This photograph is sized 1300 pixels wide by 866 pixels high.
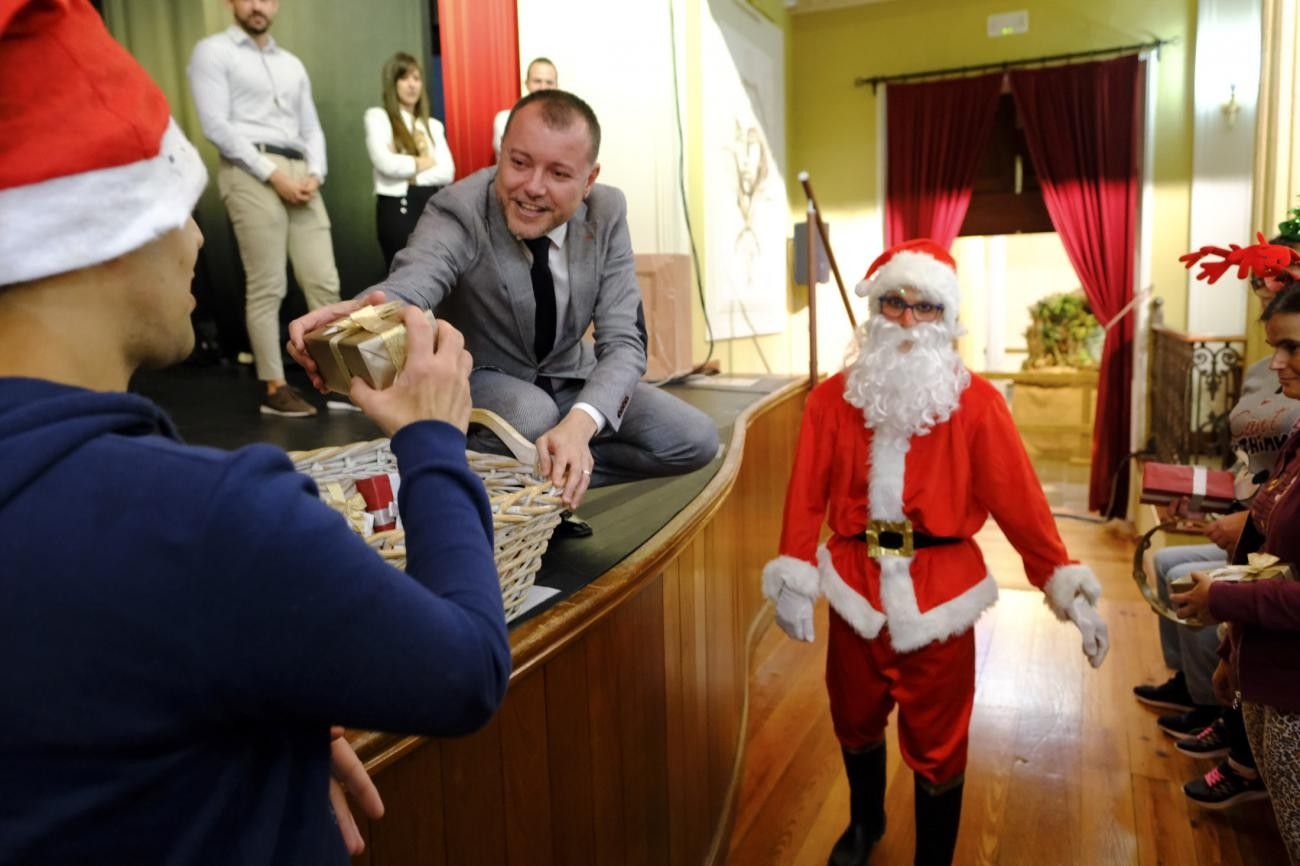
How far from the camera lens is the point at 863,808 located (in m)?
2.23

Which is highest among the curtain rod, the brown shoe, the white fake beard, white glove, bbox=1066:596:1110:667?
the curtain rod

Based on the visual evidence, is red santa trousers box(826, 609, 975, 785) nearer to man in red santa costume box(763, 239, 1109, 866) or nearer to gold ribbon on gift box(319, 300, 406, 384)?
man in red santa costume box(763, 239, 1109, 866)

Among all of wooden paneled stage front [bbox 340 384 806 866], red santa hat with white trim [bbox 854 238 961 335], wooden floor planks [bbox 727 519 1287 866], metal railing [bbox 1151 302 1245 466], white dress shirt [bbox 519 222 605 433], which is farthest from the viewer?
metal railing [bbox 1151 302 1245 466]

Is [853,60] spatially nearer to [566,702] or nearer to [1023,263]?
[1023,263]

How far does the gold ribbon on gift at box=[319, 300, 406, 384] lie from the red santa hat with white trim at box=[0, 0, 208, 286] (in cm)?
22

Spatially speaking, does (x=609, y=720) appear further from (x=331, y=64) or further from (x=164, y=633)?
(x=331, y=64)

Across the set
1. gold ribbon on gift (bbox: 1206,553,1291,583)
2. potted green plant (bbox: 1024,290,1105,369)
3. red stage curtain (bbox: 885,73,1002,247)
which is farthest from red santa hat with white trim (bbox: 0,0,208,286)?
potted green plant (bbox: 1024,290,1105,369)

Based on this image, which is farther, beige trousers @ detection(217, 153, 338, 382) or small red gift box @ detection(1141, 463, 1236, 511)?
beige trousers @ detection(217, 153, 338, 382)

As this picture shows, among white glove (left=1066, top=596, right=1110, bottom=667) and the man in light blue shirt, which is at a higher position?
the man in light blue shirt

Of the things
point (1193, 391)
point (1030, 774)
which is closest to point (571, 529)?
point (1030, 774)

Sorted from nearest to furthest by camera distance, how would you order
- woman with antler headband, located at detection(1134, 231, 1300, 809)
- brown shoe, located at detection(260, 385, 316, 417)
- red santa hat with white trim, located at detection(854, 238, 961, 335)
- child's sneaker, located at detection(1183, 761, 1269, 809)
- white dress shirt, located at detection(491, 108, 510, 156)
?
red santa hat with white trim, located at detection(854, 238, 961, 335), woman with antler headband, located at detection(1134, 231, 1300, 809), child's sneaker, located at detection(1183, 761, 1269, 809), brown shoe, located at detection(260, 385, 316, 417), white dress shirt, located at detection(491, 108, 510, 156)

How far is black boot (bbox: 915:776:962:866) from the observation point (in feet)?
6.52

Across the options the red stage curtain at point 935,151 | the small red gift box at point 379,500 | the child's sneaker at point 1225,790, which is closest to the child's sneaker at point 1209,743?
the child's sneaker at point 1225,790

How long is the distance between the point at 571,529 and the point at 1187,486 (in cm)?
153
